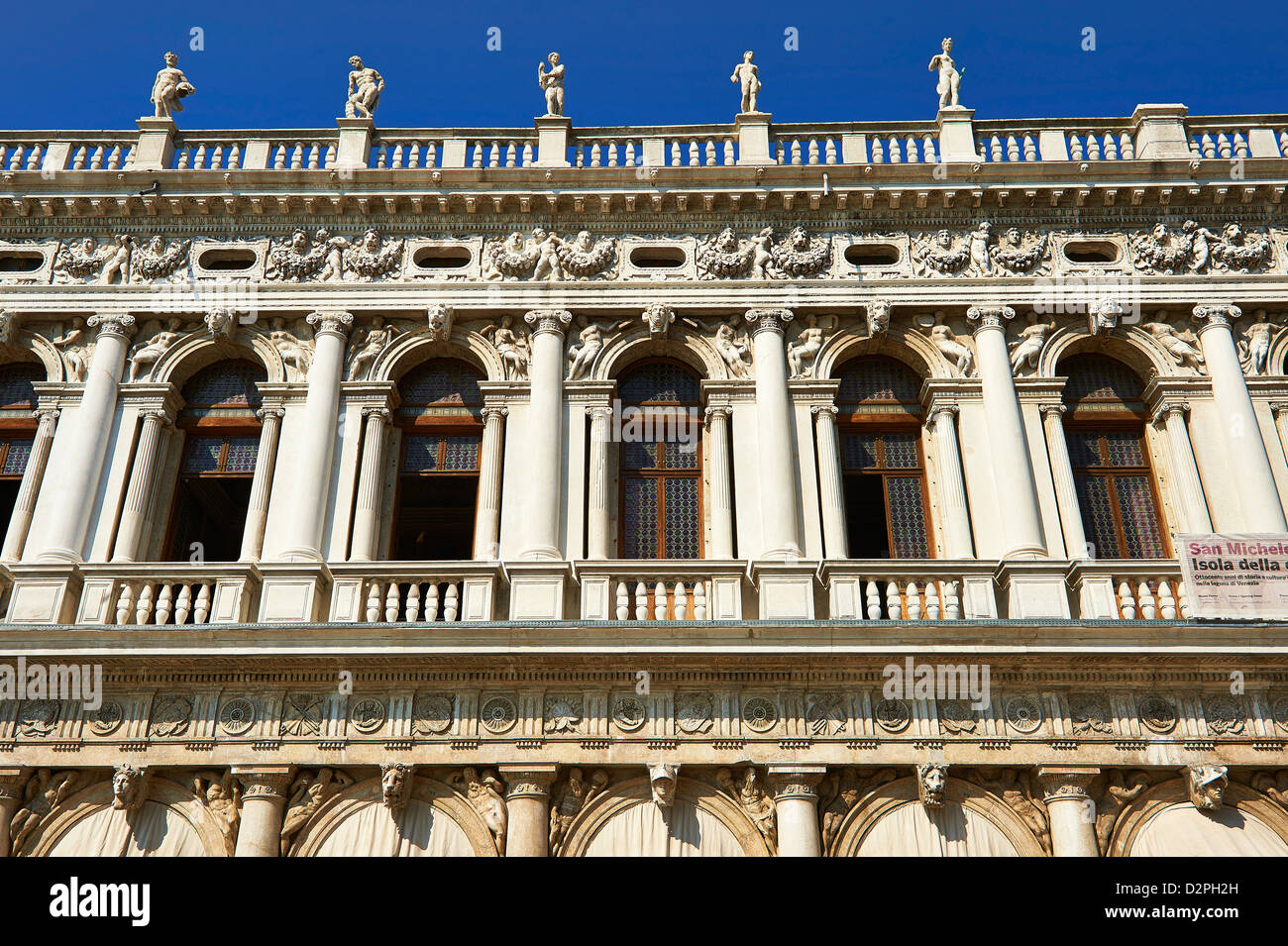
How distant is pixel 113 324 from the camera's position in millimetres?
15367

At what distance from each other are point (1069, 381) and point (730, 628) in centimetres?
622

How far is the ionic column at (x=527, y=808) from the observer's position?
11984mm

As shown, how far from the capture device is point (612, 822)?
484 inches

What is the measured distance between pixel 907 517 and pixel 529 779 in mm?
5629

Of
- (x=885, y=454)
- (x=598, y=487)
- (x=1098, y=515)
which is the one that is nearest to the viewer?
(x=598, y=487)

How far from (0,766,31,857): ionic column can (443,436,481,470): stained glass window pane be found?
578 cm

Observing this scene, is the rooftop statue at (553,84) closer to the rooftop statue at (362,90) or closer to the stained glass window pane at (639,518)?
the rooftop statue at (362,90)

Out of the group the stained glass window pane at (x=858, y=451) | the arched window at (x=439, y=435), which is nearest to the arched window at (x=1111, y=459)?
the stained glass window pane at (x=858, y=451)

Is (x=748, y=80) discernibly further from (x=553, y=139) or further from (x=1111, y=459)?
(x=1111, y=459)

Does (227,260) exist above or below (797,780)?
above

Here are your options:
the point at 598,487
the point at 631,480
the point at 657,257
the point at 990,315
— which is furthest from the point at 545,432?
the point at 990,315

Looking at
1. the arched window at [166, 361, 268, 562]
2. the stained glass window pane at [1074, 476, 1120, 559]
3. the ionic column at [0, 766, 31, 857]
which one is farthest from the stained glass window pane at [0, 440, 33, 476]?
the stained glass window pane at [1074, 476, 1120, 559]

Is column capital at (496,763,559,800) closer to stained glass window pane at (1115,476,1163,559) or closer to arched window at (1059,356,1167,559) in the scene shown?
arched window at (1059,356,1167,559)

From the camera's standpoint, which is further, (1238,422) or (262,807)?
(1238,422)
